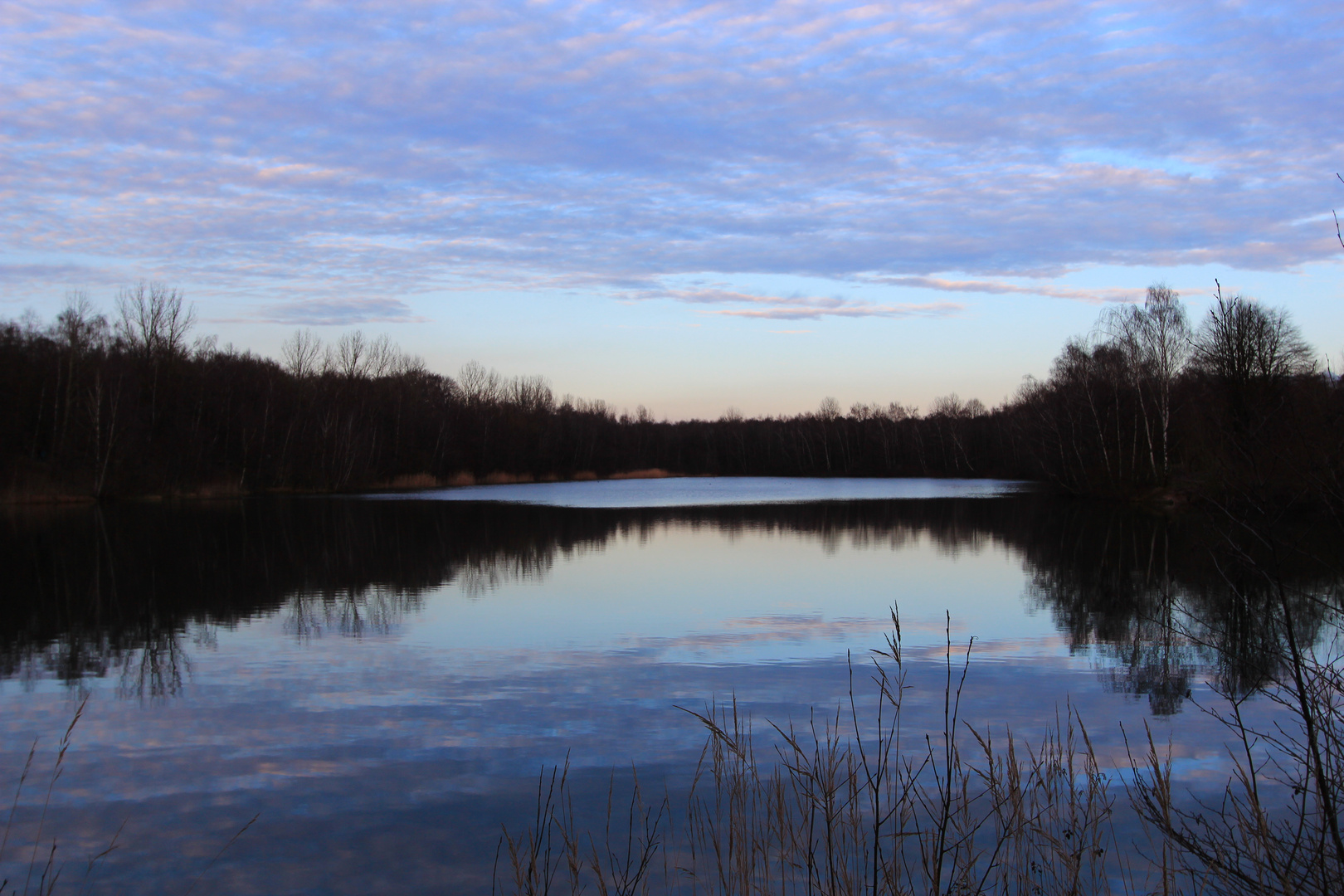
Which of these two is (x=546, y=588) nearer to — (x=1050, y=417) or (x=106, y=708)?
(x=106, y=708)

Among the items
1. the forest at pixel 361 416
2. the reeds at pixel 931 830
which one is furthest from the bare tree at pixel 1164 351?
the reeds at pixel 931 830

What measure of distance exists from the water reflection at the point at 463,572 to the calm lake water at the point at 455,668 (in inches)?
4.2

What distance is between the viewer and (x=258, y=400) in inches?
1987

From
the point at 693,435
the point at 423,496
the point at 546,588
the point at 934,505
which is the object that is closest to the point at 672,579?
the point at 546,588

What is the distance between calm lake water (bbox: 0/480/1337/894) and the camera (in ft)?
18.1

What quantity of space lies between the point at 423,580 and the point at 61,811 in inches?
404

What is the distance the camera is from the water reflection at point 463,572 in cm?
972

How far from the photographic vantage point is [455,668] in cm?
951

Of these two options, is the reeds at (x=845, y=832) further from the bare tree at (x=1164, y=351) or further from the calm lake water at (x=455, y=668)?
the bare tree at (x=1164, y=351)

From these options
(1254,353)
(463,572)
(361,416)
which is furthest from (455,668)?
(361,416)

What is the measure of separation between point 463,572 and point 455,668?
25.3ft

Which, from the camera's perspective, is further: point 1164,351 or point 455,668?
point 1164,351

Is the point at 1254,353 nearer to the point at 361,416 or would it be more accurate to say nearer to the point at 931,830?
the point at 931,830

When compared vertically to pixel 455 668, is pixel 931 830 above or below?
above
